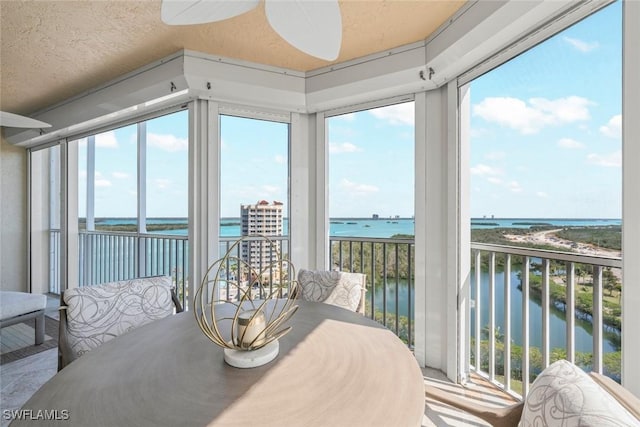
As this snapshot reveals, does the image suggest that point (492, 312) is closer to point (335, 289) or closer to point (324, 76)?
point (335, 289)

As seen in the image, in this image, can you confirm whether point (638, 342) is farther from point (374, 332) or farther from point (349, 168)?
point (349, 168)

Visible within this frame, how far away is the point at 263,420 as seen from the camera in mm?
773

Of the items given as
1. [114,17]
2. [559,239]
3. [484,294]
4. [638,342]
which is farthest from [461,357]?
[114,17]

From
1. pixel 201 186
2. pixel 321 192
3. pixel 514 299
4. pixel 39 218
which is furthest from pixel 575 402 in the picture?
pixel 39 218

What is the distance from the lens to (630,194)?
122cm

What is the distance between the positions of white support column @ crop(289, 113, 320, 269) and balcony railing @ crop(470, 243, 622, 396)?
148cm

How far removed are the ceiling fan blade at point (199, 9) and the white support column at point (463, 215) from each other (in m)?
1.73

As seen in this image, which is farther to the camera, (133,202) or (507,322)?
(133,202)

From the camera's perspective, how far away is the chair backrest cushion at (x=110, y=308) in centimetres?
151

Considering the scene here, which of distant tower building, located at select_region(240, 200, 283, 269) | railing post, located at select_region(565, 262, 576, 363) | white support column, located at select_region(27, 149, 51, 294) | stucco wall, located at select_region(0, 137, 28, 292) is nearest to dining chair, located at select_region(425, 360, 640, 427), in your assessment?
railing post, located at select_region(565, 262, 576, 363)

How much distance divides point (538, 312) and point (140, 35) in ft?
11.3

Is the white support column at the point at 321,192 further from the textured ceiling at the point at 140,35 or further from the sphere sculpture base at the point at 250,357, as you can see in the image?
the sphere sculpture base at the point at 250,357

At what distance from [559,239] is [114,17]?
317 centimetres

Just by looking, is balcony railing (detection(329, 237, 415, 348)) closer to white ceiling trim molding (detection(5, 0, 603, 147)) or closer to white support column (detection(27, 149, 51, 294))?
white ceiling trim molding (detection(5, 0, 603, 147))
